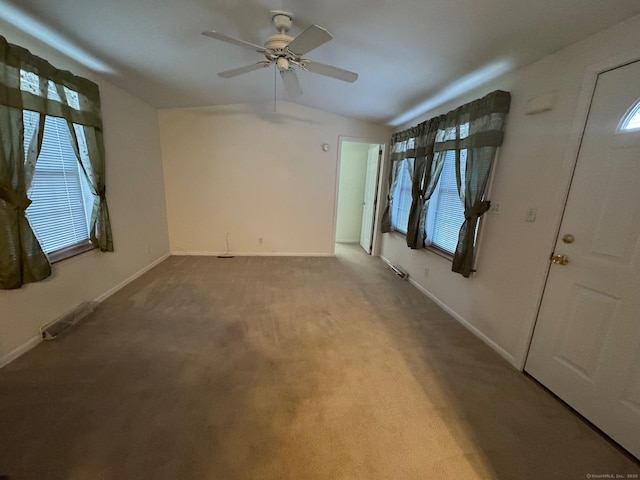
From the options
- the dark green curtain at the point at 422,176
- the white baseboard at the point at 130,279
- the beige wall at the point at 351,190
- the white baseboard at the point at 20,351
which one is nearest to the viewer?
the white baseboard at the point at 20,351

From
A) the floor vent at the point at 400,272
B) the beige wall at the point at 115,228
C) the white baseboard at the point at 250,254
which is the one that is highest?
the beige wall at the point at 115,228

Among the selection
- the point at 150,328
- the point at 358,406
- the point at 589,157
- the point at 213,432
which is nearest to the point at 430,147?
the point at 589,157

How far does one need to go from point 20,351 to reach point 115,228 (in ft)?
4.69

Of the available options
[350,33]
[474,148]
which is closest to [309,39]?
[350,33]

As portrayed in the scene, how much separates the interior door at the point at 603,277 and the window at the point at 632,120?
0.07ft

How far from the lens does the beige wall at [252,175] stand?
4.02m

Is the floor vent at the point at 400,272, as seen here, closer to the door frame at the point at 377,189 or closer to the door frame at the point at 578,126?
the door frame at the point at 377,189

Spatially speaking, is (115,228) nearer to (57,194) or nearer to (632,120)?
(57,194)

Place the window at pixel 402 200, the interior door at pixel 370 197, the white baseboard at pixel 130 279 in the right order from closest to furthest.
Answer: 1. the white baseboard at pixel 130 279
2. the window at pixel 402 200
3. the interior door at pixel 370 197

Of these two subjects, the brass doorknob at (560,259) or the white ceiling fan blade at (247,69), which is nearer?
the brass doorknob at (560,259)

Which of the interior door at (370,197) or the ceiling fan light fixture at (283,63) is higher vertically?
the ceiling fan light fixture at (283,63)

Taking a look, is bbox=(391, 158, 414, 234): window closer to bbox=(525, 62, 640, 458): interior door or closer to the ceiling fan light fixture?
bbox=(525, 62, 640, 458): interior door

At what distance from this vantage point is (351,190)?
18.7 feet

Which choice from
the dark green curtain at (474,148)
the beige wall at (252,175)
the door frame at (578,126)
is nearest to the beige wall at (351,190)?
the beige wall at (252,175)
